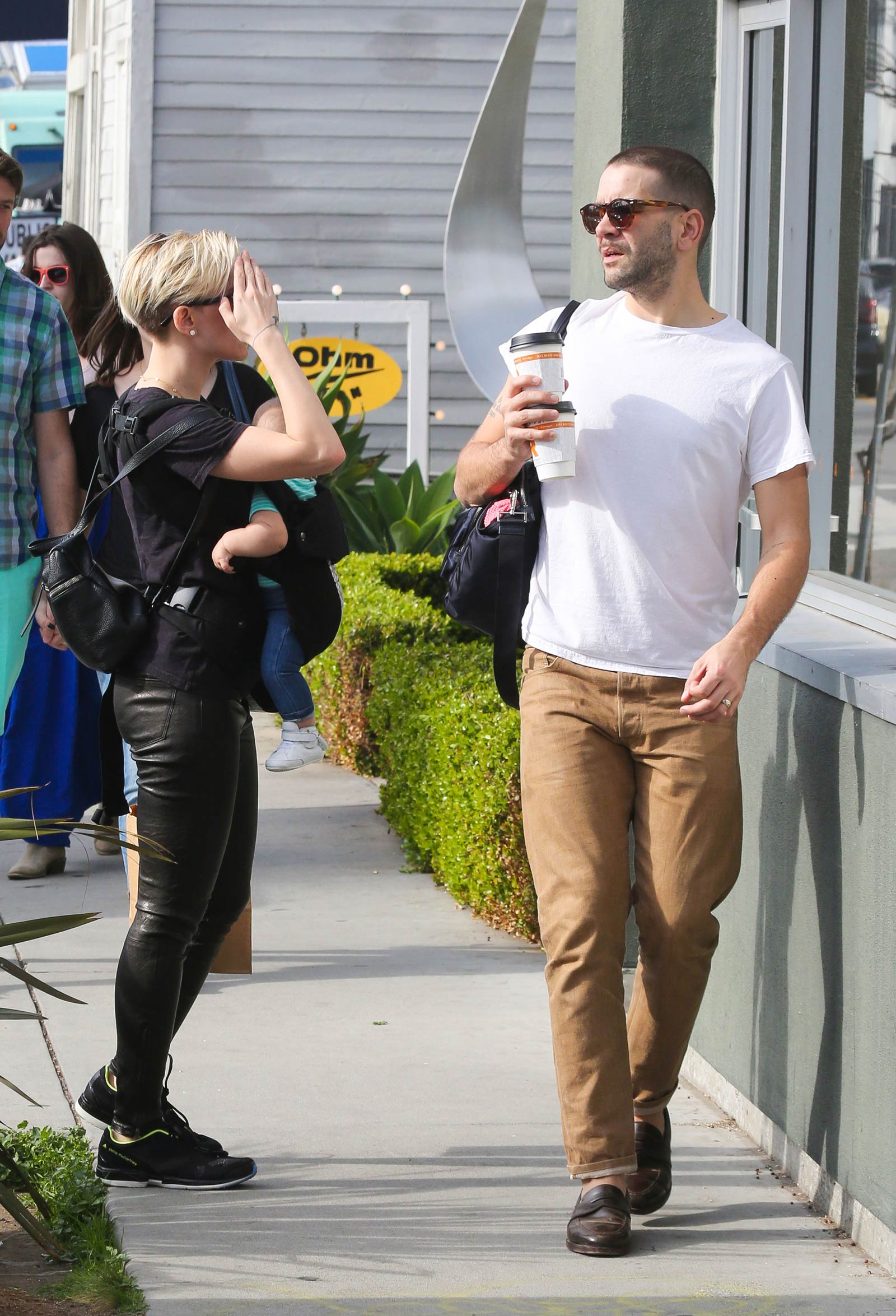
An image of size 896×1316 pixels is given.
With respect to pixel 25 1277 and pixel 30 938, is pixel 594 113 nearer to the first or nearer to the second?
pixel 30 938

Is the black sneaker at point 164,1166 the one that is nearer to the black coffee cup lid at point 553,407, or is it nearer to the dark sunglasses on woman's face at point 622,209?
the black coffee cup lid at point 553,407

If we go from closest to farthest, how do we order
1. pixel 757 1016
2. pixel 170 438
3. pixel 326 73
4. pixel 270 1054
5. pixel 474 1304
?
pixel 474 1304, pixel 170 438, pixel 757 1016, pixel 270 1054, pixel 326 73

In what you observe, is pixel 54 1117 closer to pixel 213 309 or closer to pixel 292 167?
pixel 213 309

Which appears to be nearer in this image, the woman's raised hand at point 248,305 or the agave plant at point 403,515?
the woman's raised hand at point 248,305

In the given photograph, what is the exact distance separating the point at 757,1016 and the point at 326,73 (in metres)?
10.5

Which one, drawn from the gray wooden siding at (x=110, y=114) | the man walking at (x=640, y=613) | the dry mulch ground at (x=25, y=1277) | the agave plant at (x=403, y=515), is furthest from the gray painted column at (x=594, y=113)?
the gray wooden siding at (x=110, y=114)

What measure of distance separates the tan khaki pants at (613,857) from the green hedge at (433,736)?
6.40 ft

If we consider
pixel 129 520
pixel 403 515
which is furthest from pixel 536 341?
pixel 403 515

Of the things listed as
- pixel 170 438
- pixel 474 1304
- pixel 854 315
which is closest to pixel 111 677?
pixel 170 438

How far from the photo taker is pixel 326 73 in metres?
12.8

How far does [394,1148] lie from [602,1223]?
723 millimetres

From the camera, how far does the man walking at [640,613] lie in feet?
10.4

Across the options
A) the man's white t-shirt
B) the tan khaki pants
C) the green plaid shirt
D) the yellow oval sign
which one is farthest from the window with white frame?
the yellow oval sign

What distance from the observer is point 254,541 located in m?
3.28
